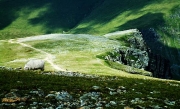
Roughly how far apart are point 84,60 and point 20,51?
44.5 metres

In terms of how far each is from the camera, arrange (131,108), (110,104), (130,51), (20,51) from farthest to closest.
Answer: (130,51), (20,51), (110,104), (131,108)

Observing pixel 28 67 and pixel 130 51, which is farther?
pixel 130 51

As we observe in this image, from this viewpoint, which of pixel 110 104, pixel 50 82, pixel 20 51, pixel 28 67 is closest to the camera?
pixel 110 104

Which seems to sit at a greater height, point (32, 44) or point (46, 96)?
point (32, 44)

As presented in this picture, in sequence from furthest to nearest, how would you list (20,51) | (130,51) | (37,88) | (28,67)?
1. (130,51)
2. (20,51)
3. (28,67)
4. (37,88)

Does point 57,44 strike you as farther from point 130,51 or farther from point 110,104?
point 110,104

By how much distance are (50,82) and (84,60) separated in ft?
287

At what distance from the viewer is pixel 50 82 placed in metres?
35.3

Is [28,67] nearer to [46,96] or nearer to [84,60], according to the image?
[84,60]

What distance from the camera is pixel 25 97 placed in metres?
27.0

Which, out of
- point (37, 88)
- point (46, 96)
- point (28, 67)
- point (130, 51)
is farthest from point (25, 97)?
point (130, 51)

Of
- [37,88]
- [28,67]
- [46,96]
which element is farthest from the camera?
[28,67]

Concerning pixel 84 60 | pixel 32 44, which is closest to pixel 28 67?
pixel 84 60

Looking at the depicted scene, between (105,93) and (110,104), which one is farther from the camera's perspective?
(105,93)
